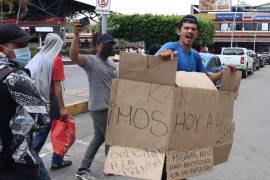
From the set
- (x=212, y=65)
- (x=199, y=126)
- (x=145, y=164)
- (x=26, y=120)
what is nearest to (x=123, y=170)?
(x=145, y=164)

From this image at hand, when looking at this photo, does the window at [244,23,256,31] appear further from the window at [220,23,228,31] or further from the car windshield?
the car windshield

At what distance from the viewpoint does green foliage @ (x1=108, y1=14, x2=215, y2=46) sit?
4266 centimetres

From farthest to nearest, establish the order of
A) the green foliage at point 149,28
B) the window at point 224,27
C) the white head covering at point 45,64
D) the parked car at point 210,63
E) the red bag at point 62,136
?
1. the window at point 224,27
2. the green foliage at point 149,28
3. the parked car at point 210,63
4. the white head covering at point 45,64
5. the red bag at point 62,136

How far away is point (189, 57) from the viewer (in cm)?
394

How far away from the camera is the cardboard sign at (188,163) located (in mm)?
3273

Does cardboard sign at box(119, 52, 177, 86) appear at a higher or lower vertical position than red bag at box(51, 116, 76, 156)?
higher

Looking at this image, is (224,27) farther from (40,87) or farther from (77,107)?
(40,87)

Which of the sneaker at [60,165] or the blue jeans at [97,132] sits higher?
the blue jeans at [97,132]

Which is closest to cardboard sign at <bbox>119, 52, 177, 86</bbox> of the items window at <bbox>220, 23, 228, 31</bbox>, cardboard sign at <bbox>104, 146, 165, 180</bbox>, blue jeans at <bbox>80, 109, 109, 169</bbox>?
cardboard sign at <bbox>104, 146, 165, 180</bbox>

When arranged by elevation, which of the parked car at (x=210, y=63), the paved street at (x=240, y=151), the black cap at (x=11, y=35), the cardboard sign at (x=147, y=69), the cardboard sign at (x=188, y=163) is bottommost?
the paved street at (x=240, y=151)

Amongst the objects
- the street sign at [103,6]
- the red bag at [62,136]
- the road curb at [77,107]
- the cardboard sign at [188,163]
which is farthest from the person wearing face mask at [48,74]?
the road curb at [77,107]

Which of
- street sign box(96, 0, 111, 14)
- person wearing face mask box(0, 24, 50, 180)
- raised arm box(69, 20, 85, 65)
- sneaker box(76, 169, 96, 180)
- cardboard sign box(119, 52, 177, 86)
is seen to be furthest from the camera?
street sign box(96, 0, 111, 14)

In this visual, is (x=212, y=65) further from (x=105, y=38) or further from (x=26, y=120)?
(x=26, y=120)

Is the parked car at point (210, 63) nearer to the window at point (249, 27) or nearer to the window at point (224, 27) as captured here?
the window at point (224, 27)
